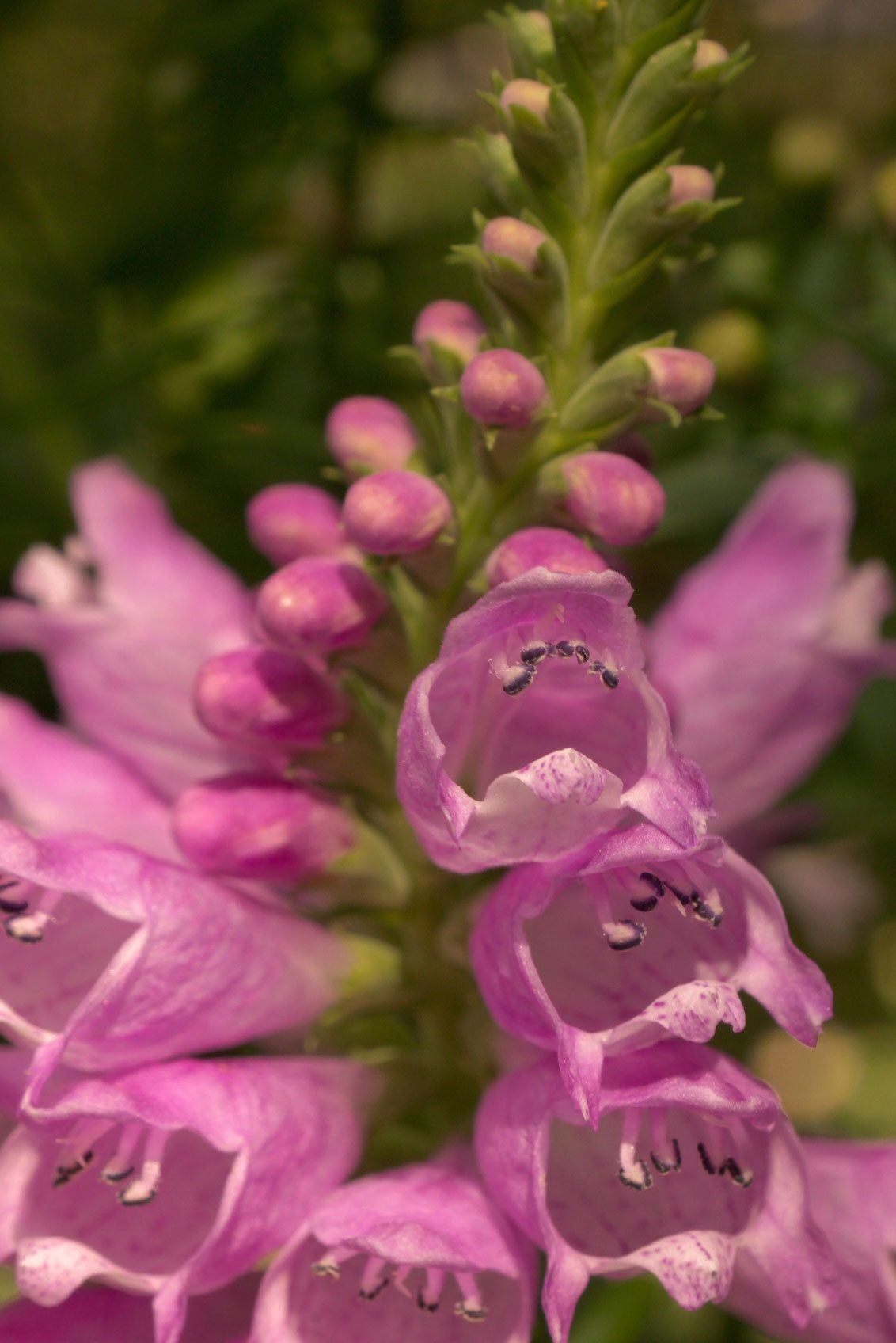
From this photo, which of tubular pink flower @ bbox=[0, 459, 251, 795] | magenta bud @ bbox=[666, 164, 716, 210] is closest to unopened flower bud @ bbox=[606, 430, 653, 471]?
magenta bud @ bbox=[666, 164, 716, 210]

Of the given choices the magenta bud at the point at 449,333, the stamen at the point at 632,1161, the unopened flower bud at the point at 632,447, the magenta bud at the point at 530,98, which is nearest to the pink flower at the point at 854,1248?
the stamen at the point at 632,1161

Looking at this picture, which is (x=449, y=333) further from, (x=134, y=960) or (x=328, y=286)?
(x=328, y=286)

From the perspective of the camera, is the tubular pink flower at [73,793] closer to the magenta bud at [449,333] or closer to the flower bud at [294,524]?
the flower bud at [294,524]

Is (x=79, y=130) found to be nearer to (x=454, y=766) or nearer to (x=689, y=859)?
(x=454, y=766)

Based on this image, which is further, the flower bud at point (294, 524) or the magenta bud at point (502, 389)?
the flower bud at point (294, 524)

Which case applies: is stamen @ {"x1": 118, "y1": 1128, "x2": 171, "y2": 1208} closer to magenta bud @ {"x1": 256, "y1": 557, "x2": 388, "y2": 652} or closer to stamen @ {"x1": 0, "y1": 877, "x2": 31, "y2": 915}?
stamen @ {"x1": 0, "y1": 877, "x2": 31, "y2": 915}

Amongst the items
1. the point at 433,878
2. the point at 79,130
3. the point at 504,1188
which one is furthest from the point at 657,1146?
the point at 79,130

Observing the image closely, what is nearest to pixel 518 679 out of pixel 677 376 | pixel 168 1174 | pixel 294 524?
pixel 677 376
